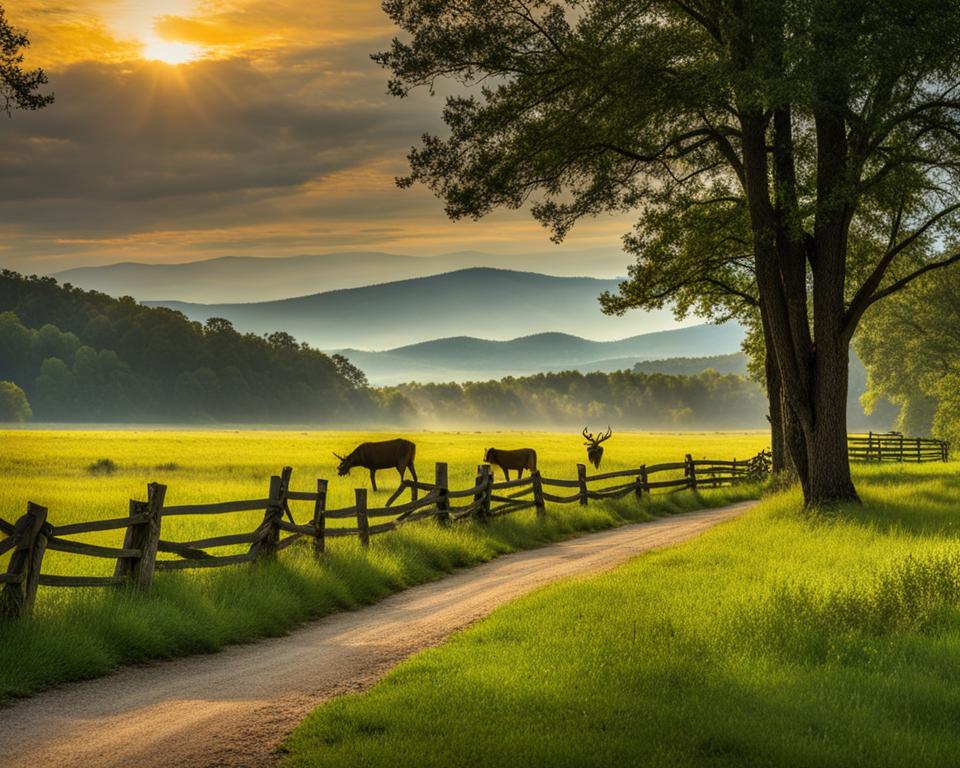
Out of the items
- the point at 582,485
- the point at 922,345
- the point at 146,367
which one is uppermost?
the point at 146,367

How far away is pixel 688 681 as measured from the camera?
29.2 feet

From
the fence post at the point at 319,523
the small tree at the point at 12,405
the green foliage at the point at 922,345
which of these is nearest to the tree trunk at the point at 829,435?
the fence post at the point at 319,523

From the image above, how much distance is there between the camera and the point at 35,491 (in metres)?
30.1

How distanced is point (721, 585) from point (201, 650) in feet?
24.4

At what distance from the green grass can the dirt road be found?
552mm

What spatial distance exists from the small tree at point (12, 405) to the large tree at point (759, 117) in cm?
12170

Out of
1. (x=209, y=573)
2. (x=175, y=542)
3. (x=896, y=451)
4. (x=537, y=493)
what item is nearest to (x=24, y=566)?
(x=209, y=573)

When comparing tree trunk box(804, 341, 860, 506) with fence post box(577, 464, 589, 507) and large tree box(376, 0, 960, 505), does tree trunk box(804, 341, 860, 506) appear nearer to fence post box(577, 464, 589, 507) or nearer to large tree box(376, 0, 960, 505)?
large tree box(376, 0, 960, 505)

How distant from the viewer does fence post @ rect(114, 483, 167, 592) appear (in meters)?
12.2

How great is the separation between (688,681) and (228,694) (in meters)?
4.46

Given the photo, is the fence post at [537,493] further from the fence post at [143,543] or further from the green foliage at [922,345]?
the green foliage at [922,345]

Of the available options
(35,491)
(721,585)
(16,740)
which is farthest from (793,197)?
(35,491)

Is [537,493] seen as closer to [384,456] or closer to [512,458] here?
[384,456]

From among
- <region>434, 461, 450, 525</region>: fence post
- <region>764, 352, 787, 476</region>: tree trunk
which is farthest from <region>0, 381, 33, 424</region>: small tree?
<region>434, 461, 450, 525</region>: fence post
